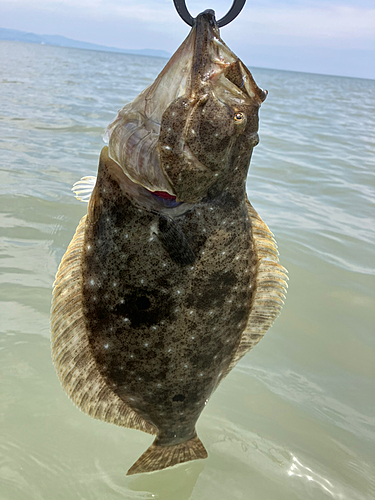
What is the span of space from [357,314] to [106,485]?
2.94 meters

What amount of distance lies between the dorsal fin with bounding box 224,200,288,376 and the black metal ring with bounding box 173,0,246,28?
0.80 meters

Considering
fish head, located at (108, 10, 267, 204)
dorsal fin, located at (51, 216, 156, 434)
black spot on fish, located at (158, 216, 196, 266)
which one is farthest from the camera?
dorsal fin, located at (51, 216, 156, 434)

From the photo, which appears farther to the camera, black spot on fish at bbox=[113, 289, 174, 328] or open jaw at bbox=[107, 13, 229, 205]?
black spot on fish at bbox=[113, 289, 174, 328]

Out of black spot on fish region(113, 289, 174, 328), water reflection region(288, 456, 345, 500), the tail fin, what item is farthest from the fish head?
water reflection region(288, 456, 345, 500)

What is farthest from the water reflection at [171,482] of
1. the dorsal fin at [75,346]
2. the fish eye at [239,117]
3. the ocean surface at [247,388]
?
the fish eye at [239,117]

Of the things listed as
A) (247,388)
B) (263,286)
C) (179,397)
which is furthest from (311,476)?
(263,286)

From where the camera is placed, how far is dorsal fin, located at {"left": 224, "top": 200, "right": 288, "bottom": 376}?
85.0 inches

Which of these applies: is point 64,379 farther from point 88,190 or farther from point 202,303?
point 88,190

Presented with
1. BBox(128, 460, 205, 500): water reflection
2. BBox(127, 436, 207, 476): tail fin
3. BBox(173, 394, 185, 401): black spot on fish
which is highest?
BBox(173, 394, 185, 401): black spot on fish

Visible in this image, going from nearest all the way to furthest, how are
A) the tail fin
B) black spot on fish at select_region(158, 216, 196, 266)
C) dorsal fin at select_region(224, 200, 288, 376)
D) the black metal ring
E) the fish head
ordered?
1. the black metal ring
2. the fish head
3. black spot on fish at select_region(158, 216, 196, 266)
4. dorsal fin at select_region(224, 200, 288, 376)
5. the tail fin

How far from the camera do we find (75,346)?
2.04 m

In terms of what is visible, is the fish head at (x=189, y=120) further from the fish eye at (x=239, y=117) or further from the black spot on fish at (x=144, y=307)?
the black spot on fish at (x=144, y=307)

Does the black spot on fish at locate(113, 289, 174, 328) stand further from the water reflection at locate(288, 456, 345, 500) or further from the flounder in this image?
the water reflection at locate(288, 456, 345, 500)

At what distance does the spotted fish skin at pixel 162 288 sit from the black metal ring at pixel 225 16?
622mm
